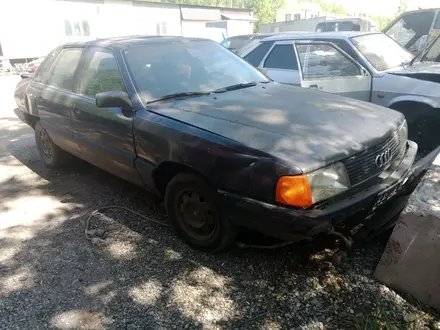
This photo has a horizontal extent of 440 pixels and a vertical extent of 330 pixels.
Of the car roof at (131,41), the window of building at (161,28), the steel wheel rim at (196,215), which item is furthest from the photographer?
the window of building at (161,28)

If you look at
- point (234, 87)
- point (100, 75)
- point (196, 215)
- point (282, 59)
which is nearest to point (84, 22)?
point (282, 59)

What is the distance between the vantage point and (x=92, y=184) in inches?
179

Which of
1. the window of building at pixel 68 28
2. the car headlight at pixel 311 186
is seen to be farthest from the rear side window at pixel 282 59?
the window of building at pixel 68 28

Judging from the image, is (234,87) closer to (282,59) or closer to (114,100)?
(114,100)

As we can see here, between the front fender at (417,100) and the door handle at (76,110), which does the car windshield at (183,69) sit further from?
the front fender at (417,100)

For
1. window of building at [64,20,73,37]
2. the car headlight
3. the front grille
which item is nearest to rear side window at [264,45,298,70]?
the front grille

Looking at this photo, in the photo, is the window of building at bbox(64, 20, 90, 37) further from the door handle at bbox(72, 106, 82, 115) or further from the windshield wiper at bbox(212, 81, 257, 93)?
the windshield wiper at bbox(212, 81, 257, 93)

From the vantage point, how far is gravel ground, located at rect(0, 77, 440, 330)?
239 centimetres

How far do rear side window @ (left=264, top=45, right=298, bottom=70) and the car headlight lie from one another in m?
3.51

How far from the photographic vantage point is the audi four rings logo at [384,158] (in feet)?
8.95

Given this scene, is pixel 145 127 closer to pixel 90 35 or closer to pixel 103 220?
pixel 103 220

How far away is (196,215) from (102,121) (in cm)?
133

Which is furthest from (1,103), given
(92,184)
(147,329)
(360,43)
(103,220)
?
(147,329)

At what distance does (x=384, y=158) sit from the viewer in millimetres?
2801
